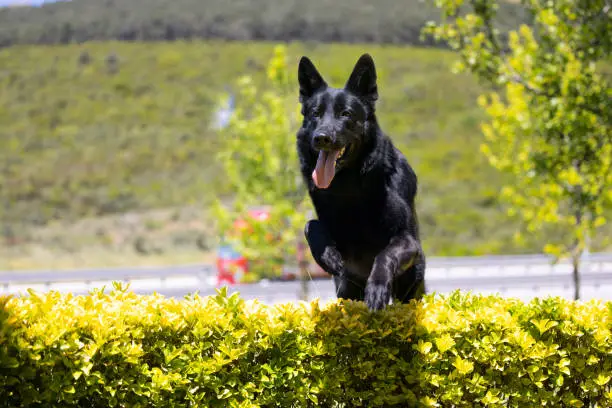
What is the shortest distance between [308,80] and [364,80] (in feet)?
1.17

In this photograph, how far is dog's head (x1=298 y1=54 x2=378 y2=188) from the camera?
3.85 m

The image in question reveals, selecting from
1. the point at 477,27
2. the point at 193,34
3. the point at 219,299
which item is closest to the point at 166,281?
the point at 477,27

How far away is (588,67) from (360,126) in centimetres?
568

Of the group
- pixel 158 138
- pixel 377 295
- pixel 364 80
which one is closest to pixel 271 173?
pixel 364 80

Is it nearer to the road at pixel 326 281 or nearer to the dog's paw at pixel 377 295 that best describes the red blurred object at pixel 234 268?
the road at pixel 326 281

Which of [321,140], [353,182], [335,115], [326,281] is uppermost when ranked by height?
[335,115]

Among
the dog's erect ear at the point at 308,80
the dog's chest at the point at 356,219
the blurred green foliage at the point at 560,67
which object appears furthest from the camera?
the blurred green foliage at the point at 560,67

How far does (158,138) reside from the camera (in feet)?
160

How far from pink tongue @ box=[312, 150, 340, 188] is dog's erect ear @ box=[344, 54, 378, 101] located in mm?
505

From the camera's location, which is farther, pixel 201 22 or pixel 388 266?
pixel 201 22

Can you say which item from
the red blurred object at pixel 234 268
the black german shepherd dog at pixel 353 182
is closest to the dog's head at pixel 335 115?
the black german shepherd dog at pixel 353 182

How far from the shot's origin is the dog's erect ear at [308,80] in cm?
420

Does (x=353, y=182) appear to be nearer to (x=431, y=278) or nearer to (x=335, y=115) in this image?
(x=335, y=115)

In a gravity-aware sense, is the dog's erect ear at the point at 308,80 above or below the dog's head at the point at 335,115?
above
